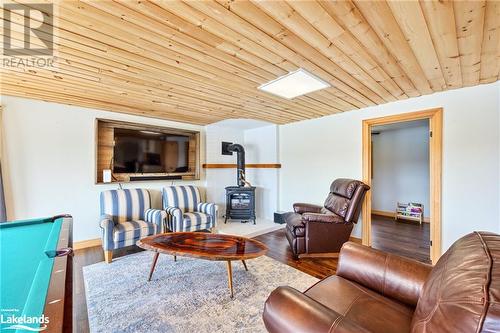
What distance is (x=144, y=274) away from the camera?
2410 mm

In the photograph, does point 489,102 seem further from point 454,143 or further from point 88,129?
point 88,129

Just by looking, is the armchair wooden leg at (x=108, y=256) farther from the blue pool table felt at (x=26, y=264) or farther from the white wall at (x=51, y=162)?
the white wall at (x=51, y=162)

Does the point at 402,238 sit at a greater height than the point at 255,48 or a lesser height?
lesser

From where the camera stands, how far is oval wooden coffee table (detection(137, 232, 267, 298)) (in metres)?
1.98

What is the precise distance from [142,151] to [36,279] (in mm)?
3138

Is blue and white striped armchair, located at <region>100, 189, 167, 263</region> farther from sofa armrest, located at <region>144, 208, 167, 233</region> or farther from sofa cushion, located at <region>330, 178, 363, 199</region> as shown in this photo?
sofa cushion, located at <region>330, 178, 363, 199</region>

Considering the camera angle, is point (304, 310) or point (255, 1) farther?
point (255, 1)

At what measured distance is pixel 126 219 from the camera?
330cm

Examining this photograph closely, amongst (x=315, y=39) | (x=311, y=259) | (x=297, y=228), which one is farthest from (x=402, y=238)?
(x=315, y=39)

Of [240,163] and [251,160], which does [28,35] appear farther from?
[251,160]

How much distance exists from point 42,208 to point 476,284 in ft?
14.2

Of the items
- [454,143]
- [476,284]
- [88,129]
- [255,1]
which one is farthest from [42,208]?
[454,143]

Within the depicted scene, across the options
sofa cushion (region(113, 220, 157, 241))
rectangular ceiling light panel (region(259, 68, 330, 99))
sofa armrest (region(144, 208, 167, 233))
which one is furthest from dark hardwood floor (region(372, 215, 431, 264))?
sofa cushion (region(113, 220, 157, 241))

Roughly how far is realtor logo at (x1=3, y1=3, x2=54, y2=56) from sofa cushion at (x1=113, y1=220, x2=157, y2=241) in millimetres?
2032
